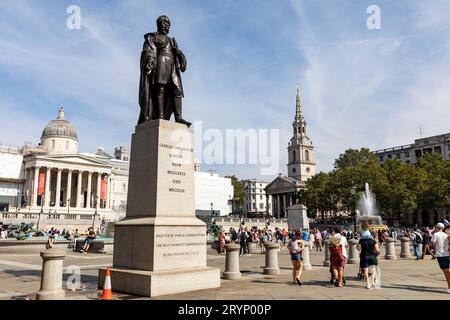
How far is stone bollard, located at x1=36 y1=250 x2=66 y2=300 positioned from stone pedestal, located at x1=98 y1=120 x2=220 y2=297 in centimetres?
142

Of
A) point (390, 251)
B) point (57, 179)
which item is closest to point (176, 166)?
point (390, 251)

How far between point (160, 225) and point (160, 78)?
4166 mm

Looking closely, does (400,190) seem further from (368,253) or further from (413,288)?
(368,253)

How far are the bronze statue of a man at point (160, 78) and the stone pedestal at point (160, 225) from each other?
66 cm

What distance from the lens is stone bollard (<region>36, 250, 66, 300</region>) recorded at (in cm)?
817

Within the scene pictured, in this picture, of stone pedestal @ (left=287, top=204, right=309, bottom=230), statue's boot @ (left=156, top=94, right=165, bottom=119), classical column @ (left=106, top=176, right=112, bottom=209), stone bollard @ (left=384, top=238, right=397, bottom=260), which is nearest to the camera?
statue's boot @ (left=156, top=94, right=165, bottom=119)

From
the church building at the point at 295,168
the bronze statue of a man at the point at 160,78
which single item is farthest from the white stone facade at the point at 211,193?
the bronze statue of a man at the point at 160,78

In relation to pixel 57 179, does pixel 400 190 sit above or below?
below

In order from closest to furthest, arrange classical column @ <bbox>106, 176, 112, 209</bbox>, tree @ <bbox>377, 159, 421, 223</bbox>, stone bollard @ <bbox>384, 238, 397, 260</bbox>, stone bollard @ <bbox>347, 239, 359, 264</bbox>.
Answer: stone bollard @ <bbox>347, 239, 359, 264</bbox> → stone bollard @ <bbox>384, 238, 397, 260</bbox> → tree @ <bbox>377, 159, 421, 223</bbox> → classical column @ <bbox>106, 176, 112, 209</bbox>

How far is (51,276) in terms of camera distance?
8.27 m

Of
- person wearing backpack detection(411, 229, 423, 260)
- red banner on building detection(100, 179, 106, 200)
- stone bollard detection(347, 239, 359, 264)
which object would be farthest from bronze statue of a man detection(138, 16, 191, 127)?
red banner on building detection(100, 179, 106, 200)

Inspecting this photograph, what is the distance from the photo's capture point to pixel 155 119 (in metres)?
10.5

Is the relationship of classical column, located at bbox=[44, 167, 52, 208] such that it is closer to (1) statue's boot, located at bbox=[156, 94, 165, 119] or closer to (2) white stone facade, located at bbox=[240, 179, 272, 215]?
(1) statue's boot, located at bbox=[156, 94, 165, 119]

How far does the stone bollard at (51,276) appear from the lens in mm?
8172
